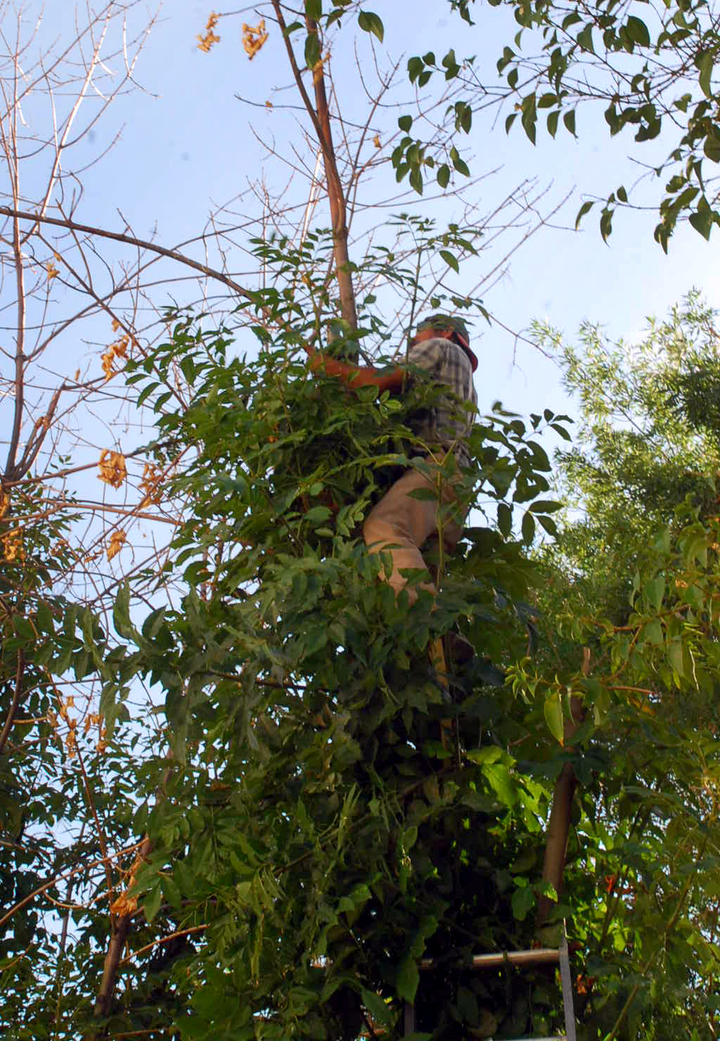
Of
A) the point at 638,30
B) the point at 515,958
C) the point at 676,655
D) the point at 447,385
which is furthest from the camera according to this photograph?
the point at 447,385

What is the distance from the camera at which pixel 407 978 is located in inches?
86.5

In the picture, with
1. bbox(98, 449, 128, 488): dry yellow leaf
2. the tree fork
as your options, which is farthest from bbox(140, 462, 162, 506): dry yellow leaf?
the tree fork

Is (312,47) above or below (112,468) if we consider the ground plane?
above

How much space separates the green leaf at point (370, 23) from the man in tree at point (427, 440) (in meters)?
0.80

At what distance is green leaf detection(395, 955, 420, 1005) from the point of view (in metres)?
2.17


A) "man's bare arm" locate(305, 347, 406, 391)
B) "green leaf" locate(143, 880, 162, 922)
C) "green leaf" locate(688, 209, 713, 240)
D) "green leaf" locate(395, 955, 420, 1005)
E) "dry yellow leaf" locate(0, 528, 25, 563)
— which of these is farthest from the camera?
"dry yellow leaf" locate(0, 528, 25, 563)

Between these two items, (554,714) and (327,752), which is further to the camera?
(327,752)

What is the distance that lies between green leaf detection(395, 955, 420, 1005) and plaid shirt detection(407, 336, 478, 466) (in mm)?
1332

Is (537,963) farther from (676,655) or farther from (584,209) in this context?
(584,209)

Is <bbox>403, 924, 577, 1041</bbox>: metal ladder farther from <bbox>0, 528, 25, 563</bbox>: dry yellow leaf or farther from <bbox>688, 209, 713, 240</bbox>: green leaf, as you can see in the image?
<bbox>0, 528, 25, 563</bbox>: dry yellow leaf

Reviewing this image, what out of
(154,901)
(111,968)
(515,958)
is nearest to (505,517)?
(515,958)

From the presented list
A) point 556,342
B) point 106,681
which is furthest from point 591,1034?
point 556,342

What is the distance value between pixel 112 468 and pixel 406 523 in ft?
3.25

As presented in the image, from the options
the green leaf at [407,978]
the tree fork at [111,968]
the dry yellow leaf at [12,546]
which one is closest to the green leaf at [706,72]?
the green leaf at [407,978]
